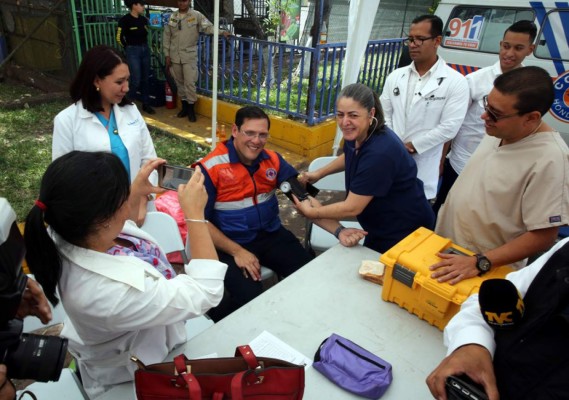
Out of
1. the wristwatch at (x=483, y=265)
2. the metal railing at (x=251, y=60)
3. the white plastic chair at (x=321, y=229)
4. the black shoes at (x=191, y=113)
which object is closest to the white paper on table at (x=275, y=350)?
the wristwatch at (x=483, y=265)

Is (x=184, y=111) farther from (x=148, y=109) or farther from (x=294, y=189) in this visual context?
(x=294, y=189)

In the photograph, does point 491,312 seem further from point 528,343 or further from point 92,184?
point 92,184

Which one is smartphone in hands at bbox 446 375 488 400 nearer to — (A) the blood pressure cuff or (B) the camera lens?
(A) the blood pressure cuff

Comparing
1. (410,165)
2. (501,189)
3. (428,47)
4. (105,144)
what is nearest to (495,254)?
(501,189)

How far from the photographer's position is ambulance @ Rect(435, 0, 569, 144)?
4.48 meters

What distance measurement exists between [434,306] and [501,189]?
0.67 meters

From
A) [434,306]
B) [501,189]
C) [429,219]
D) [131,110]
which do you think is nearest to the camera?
[434,306]

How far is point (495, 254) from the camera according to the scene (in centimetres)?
176

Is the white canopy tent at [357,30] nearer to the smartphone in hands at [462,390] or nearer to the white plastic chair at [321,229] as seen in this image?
the white plastic chair at [321,229]

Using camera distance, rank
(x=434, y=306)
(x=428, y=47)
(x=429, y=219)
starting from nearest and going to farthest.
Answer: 1. (x=434, y=306)
2. (x=429, y=219)
3. (x=428, y=47)

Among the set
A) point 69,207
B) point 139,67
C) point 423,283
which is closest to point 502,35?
point 423,283

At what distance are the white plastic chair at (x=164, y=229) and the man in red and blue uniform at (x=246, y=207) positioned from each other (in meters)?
0.23

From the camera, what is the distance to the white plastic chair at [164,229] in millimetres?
2379

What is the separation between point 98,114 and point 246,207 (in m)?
1.17
